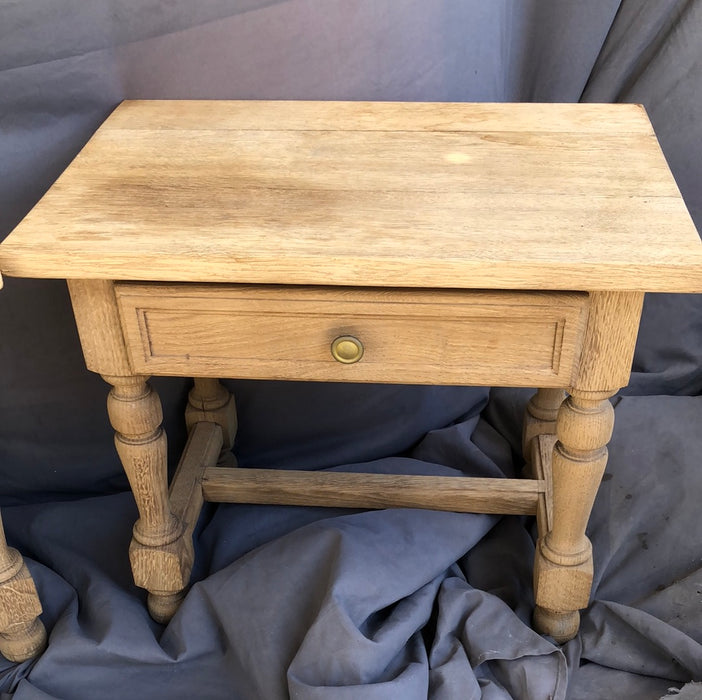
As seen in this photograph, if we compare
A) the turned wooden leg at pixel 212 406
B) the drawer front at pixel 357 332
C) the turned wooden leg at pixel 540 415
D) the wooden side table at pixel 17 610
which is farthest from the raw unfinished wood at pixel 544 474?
the wooden side table at pixel 17 610

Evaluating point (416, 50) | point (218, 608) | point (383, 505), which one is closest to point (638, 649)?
point (383, 505)

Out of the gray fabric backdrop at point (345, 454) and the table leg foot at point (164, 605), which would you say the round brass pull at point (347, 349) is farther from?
the table leg foot at point (164, 605)

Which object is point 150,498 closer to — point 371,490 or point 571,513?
point 371,490

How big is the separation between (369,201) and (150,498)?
17.1 inches

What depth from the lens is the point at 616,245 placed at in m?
0.89

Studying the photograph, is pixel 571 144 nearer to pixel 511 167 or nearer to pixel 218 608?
pixel 511 167

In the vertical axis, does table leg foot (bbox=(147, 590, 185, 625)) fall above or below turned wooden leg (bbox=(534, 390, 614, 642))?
below

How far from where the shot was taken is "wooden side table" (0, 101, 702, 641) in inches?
35.3

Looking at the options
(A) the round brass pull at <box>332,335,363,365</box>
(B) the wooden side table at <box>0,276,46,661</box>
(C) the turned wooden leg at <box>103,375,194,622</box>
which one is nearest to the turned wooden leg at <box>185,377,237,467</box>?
(C) the turned wooden leg at <box>103,375,194,622</box>

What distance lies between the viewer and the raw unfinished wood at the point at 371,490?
4.32ft

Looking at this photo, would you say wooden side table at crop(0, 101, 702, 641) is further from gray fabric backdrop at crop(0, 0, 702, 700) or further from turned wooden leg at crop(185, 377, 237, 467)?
turned wooden leg at crop(185, 377, 237, 467)

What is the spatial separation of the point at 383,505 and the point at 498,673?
0.27m

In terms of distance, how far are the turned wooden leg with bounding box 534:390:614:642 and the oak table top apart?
0.18 meters

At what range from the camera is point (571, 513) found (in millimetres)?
1108
